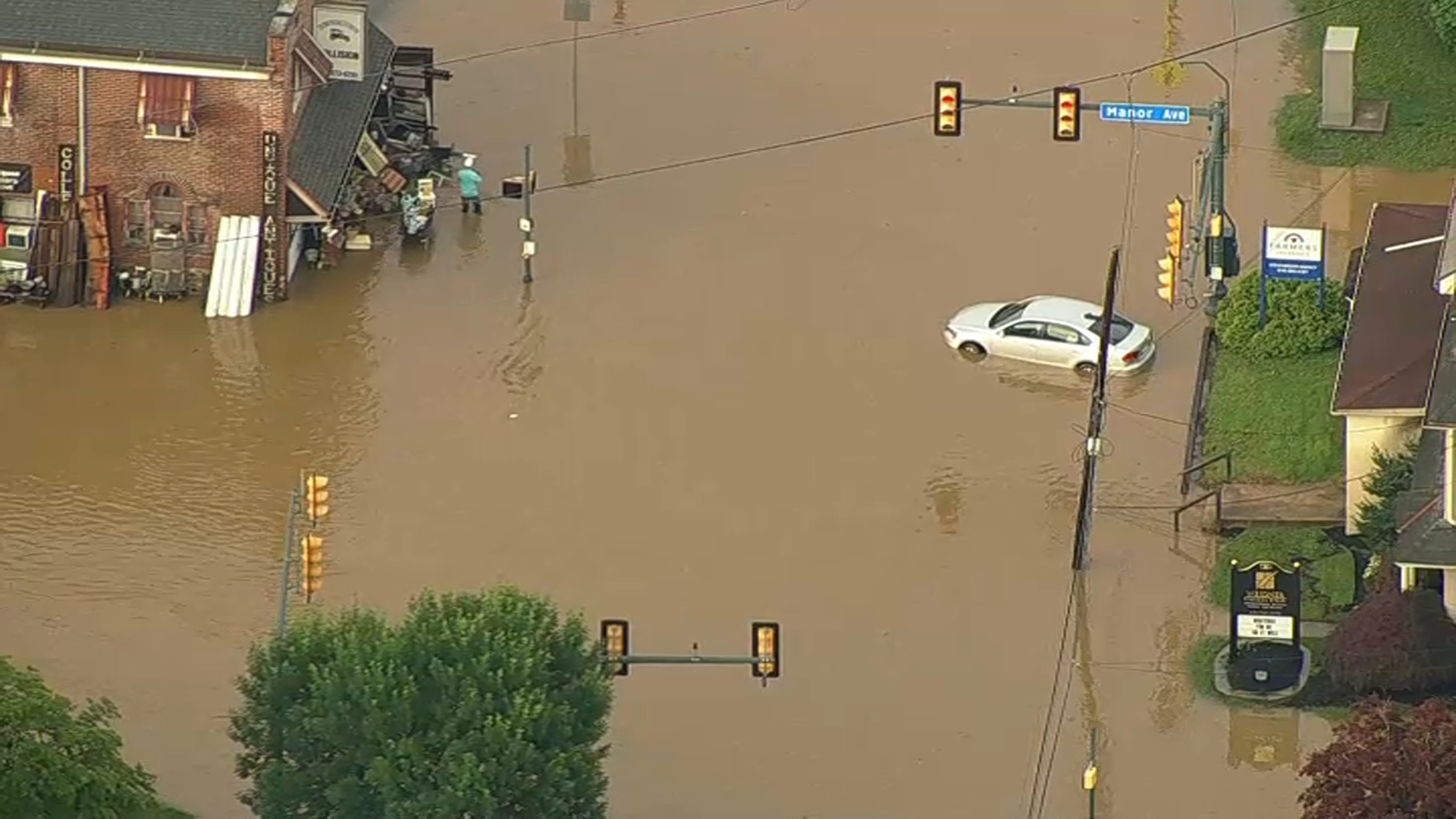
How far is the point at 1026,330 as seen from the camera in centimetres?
6122

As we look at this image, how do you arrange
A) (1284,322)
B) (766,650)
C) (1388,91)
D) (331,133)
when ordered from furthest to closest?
(1388,91) < (331,133) < (1284,322) < (766,650)

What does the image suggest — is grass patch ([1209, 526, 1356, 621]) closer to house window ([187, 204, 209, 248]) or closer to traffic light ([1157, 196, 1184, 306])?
traffic light ([1157, 196, 1184, 306])

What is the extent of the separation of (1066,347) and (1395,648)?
12.0 metres

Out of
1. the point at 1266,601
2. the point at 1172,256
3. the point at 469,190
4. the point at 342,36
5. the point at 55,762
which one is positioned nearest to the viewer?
the point at 55,762

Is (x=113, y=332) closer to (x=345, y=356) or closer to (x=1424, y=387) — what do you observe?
(x=345, y=356)

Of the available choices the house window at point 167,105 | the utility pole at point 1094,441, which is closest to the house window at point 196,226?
the house window at point 167,105

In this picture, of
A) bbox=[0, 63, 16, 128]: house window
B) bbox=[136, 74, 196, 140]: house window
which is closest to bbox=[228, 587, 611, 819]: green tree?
bbox=[136, 74, 196, 140]: house window

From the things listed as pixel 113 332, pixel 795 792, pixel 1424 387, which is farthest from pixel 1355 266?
pixel 113 332

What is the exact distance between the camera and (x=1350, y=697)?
5125 centimetres

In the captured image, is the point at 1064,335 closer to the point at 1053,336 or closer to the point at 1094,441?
Result: the point at 1053,336

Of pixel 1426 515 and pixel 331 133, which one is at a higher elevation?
pixel 331 133

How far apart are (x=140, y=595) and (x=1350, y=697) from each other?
18.4 m

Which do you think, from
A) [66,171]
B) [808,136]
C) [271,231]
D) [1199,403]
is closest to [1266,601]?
[1199,403]

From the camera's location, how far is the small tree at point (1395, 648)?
166ft
